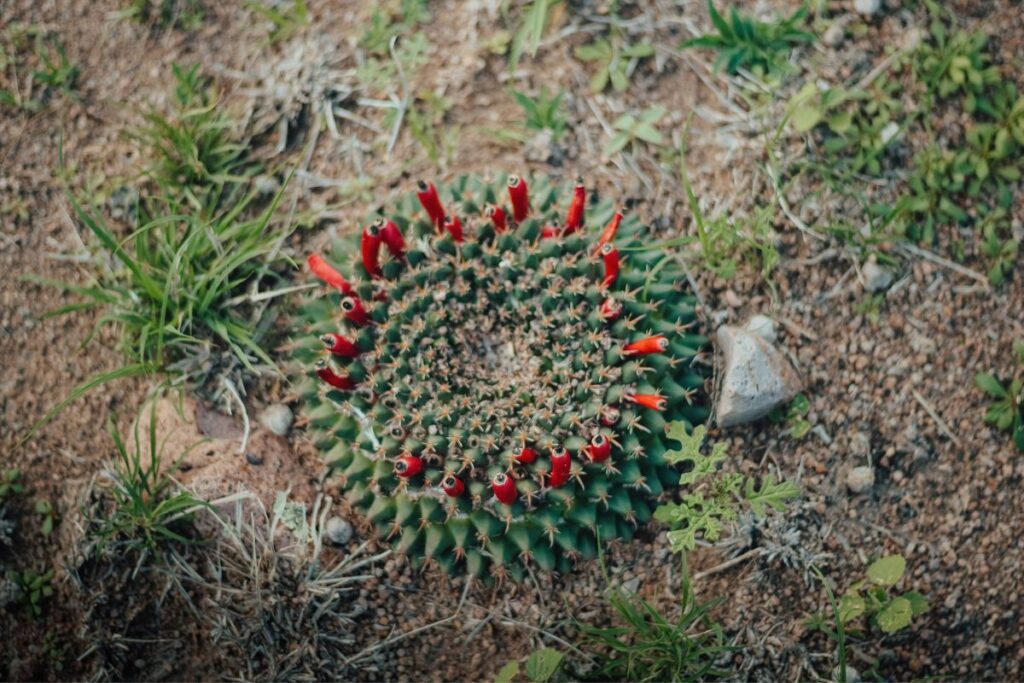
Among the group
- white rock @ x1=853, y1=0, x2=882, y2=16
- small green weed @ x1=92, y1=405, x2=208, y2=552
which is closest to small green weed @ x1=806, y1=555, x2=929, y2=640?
white rock @ x1=853, y1=0, x2=882, y2=16

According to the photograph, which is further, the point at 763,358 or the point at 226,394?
the point at 226,394

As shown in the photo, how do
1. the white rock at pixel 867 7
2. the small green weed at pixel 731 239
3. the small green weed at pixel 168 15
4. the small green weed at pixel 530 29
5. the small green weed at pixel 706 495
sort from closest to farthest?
1. the small green weed at pixel 706 495
2. the small green weed at pixel 731 239
3. the small green weed at pixel 530 29
4. the white rock at pixel 867 7
5. the small green weed at pixel 168 15

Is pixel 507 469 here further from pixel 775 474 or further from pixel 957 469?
pixel 957 469

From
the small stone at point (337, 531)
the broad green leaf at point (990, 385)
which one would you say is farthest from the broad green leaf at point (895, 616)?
the small stone at point (337, 531)

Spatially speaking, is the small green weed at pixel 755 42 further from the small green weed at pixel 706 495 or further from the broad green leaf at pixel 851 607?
the broad green leaf at pixel 851 607

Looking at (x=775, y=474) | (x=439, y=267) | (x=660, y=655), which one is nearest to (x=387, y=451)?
(x=439, y=267)
